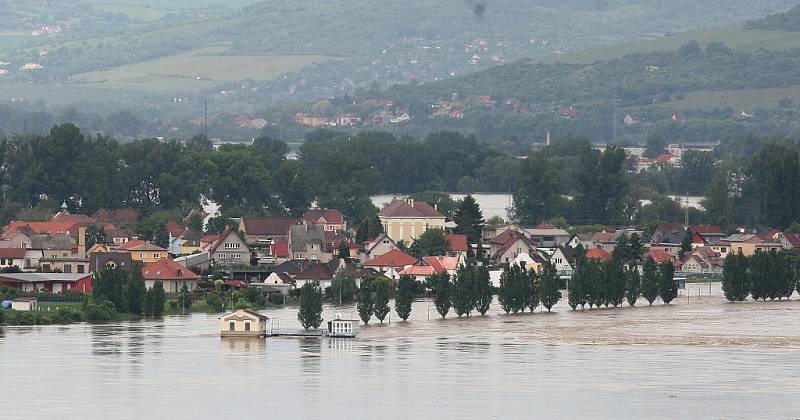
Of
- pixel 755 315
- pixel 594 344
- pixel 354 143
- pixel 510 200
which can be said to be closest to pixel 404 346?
pixel 594 344

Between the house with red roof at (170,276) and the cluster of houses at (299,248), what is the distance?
1.4 inches

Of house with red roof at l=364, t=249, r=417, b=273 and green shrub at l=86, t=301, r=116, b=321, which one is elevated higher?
house with red roof at l=364, t=249, r=417, b=273

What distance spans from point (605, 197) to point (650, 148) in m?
70.1

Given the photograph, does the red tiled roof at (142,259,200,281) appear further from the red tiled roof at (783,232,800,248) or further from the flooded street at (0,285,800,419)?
the red tiled roof at (783,232,800,248)

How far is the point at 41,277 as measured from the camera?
8244cm

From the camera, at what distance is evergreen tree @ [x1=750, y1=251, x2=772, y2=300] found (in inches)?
3324

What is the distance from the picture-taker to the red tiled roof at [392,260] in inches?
3602

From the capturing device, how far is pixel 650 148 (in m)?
194

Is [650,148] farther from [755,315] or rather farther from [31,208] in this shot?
[755,315]

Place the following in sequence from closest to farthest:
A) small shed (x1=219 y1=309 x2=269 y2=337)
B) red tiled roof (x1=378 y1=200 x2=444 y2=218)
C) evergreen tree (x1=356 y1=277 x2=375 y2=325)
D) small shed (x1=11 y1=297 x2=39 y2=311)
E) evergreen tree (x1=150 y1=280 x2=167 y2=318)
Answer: small shed (x1=219 y1=309 x2=269 y2=337)
evergreen tree (x1=356 y1=277 x2=375 y2=325)
evergreen tree (x1=150 y1=280 x2=167 y2=318)
small shed (x1=11 y1=297 x2=39 y2=311)
red tiled roof (x1=378 y1=200 x2=444 y2=218)

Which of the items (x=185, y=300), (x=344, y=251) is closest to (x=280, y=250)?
(x=344, y=251)

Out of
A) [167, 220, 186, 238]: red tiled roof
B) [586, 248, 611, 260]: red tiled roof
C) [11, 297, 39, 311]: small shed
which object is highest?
[167, 220, 186, 238]: red tiled roof

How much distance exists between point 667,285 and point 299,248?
1881 centimetres

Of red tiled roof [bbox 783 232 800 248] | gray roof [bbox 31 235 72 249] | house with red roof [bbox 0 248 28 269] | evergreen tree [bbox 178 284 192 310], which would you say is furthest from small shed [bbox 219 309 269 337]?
red tiled roof [bbox 783 232 800 248]
